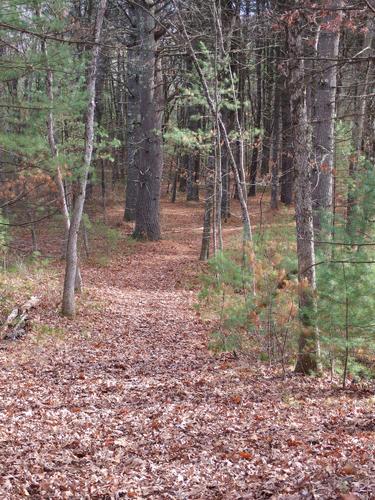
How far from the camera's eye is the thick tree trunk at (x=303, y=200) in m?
6.73

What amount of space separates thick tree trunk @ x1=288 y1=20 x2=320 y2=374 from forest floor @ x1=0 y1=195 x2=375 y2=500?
861 millimetres

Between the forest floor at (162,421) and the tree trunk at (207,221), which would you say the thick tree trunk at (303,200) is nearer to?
the forest floor at (162,421)

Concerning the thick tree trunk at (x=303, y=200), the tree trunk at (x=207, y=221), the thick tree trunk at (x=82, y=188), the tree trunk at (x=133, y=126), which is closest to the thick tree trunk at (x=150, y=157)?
the tree trunk at (x=133, y=126)

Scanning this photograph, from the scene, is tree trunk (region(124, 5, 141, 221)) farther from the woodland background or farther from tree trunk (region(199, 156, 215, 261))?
the woodland background

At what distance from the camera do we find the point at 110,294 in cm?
1379

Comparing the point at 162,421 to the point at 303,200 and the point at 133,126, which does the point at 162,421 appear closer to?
the point at 303,200

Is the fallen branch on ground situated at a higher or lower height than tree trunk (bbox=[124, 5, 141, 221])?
lower

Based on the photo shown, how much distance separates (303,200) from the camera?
6969 millimetres

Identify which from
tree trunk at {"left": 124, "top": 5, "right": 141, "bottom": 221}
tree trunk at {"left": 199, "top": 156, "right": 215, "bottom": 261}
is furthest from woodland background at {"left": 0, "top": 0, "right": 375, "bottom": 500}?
tree trunk at {"left": 124, "top": 5, "right": 141, "bottom": 221}

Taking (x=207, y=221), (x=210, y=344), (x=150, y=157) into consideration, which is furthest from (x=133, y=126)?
(x=210, y=344)

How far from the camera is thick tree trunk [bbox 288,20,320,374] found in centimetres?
673

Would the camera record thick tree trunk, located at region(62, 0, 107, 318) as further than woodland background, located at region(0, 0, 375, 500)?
Yes

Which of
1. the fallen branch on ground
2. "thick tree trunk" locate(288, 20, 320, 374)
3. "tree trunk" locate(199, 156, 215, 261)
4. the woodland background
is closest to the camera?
the woodland background

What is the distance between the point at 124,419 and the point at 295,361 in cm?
328
